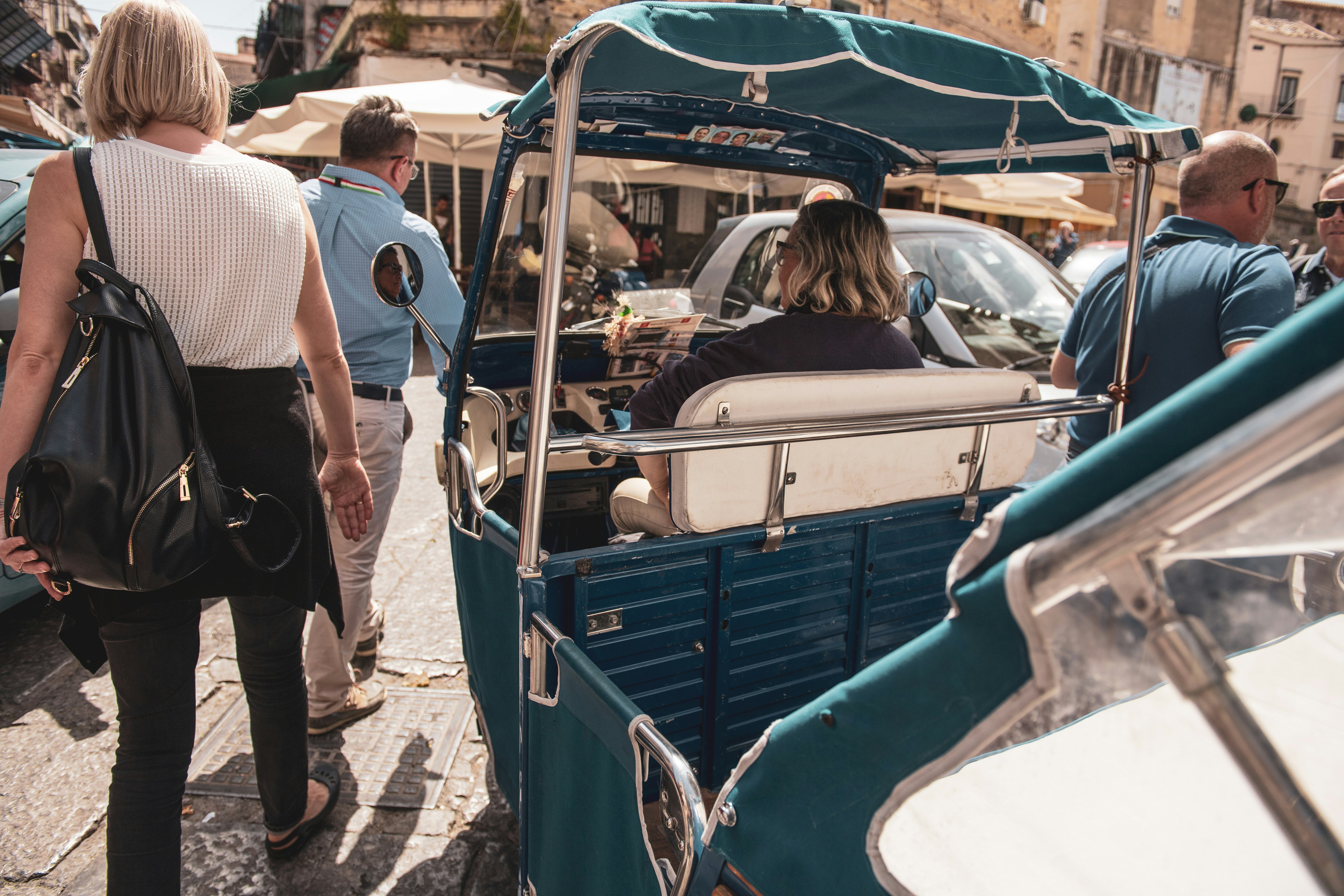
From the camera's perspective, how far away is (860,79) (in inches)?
78.8

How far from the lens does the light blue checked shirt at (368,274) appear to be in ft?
9.11

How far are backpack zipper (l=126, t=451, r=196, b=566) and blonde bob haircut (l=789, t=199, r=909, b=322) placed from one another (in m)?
1.58

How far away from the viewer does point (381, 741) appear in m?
2.97

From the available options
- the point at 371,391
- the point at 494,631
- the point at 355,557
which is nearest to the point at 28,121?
the point at 371,391

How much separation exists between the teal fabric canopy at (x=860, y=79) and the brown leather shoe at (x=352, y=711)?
2.26 meters

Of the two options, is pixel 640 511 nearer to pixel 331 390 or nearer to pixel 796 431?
pixel 796 431

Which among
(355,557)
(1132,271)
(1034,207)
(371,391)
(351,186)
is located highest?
(1034,207)

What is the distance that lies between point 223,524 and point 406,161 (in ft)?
5.87

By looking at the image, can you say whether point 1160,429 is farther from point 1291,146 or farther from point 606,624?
point 1291,146

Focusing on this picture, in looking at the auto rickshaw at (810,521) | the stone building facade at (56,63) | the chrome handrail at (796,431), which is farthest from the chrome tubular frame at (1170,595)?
the stone building facade at (56,63)

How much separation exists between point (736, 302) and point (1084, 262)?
6802 mm

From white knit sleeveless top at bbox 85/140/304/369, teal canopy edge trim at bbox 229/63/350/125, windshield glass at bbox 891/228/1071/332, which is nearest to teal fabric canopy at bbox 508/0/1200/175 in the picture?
white knit sleeveless top at bbox 85/140/304/369

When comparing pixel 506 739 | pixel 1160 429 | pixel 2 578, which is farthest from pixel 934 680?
pixel 2 578

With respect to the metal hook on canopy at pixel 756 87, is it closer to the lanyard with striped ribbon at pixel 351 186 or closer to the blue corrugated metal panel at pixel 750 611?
the blue corrugated metal panel at pixel 750 611
